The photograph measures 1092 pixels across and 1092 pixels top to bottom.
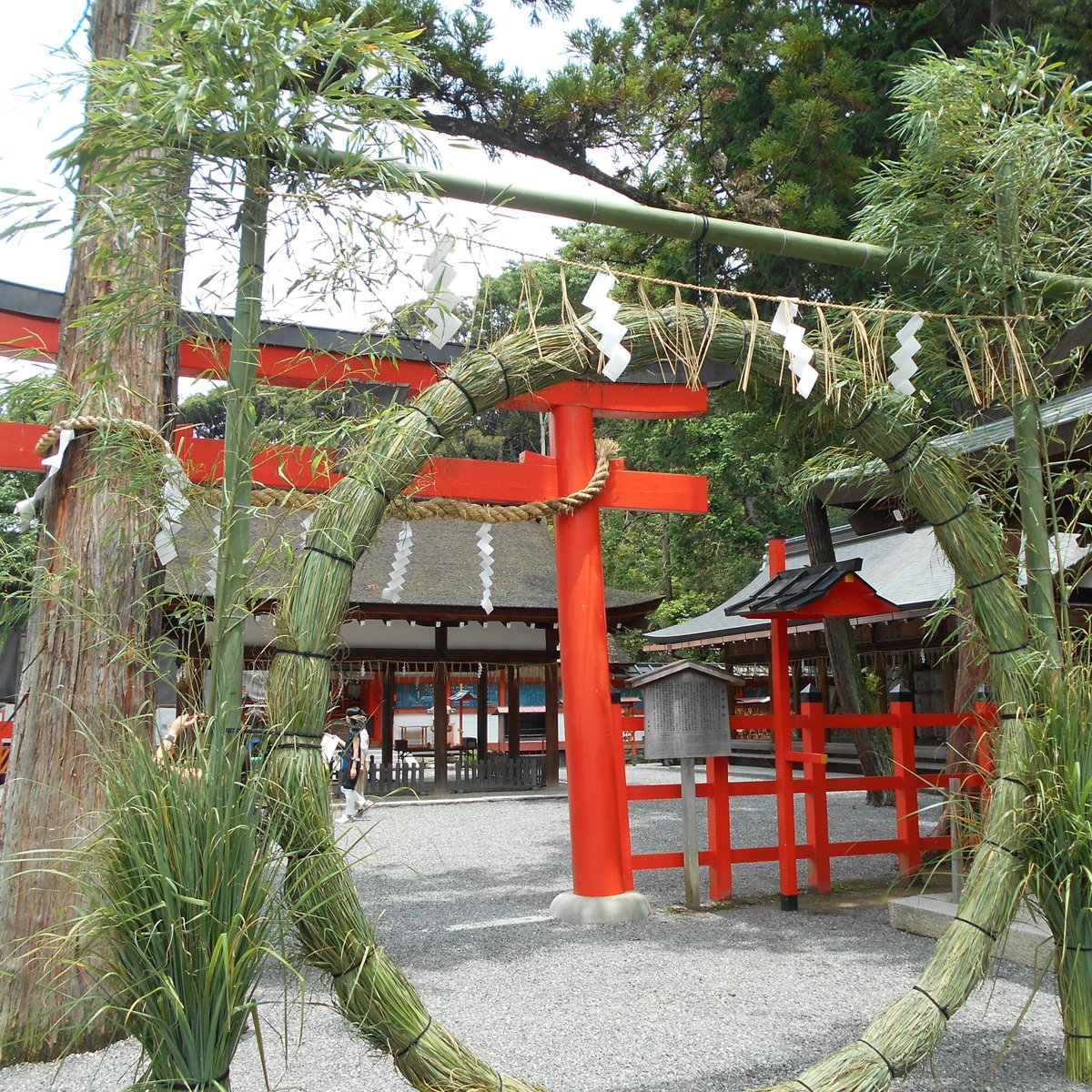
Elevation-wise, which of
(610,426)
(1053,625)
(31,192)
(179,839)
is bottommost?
(179,839)

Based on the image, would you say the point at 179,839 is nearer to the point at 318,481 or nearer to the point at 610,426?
the point at 318,481

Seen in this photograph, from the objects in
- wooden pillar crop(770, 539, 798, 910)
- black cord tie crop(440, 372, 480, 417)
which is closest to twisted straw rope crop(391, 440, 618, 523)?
black cord tie crop(440, 372, 480, 417)

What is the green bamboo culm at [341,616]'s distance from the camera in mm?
2186

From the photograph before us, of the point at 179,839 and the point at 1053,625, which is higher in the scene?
the point at 1053,625

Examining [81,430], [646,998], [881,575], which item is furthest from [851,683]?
[81,430]

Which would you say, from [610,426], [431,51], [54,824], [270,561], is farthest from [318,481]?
[610,426]

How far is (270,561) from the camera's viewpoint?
238cm

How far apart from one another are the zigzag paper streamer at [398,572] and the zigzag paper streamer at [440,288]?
8.38m

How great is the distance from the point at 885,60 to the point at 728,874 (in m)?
6.04

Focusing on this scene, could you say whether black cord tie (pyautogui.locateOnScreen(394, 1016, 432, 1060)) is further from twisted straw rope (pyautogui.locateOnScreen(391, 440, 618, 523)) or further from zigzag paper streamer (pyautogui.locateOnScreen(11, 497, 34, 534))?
zigzag paper streamer (pyautogui.locateOnScreen(11, 497, 34, 534))

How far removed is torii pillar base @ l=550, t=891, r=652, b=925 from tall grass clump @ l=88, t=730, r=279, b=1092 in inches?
144

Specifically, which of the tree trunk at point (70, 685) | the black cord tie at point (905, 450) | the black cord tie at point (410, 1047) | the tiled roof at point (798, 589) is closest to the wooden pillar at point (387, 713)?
the tiled roof at point (798, 589)

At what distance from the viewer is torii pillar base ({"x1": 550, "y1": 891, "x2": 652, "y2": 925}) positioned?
17.6 feet

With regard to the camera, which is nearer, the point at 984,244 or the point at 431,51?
the point at 984,244
